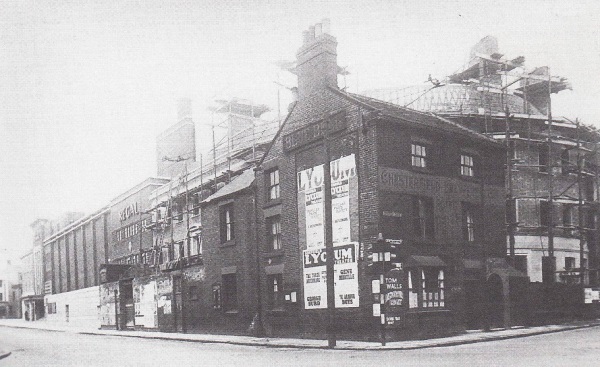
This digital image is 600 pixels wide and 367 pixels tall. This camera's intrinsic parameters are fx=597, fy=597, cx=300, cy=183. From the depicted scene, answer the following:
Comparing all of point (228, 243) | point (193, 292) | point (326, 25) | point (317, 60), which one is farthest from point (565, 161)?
point (193, 292)

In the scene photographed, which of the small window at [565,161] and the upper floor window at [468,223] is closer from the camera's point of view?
the upper floor window at [468,223]

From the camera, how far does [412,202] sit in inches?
931

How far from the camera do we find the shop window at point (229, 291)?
1204 inches

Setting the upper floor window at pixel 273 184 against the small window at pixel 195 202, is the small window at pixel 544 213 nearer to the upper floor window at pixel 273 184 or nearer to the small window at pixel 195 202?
the upper floor window at pixel 273 184

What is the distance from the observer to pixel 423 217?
78.1ft

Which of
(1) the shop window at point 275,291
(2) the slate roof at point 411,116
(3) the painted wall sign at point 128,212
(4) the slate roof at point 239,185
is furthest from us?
(3) the painted wall sign at point 128,212

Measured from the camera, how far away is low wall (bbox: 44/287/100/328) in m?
56.9

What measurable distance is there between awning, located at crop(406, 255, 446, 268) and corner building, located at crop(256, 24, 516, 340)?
0.06 meters

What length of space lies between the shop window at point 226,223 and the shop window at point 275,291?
4134mm

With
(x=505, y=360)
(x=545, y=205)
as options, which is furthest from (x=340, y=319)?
(x=545, y=205)

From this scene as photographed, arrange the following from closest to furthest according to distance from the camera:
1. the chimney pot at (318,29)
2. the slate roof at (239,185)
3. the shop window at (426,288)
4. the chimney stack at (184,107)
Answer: the shop window at (426,288), the chimney pot at (318,29), the slate roof at (239,185), the chimney stack at (184,107)

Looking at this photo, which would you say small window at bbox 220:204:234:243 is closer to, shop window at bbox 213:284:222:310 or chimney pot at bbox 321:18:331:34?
shop window at bbox 213:284:222:310

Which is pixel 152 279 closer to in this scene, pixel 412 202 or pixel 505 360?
pixel 412 202

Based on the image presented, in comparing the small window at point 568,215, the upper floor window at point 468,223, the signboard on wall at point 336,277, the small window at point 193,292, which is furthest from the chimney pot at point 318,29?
the small window at point 568,215
